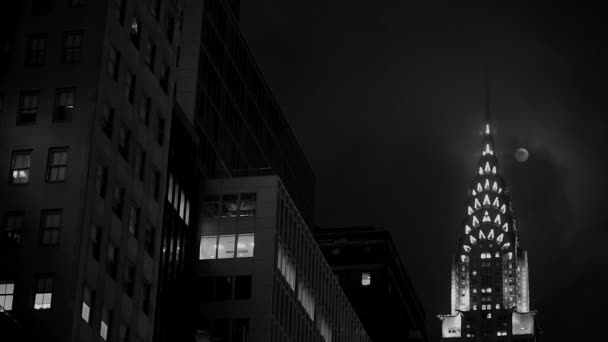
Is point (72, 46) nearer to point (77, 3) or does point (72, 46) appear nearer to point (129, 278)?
point (77, 3)

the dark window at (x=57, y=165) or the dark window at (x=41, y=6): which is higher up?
the dark window at (x=41, y=6)

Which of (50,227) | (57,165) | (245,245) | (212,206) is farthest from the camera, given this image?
(212,206)

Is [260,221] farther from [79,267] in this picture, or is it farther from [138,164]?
[79,267]

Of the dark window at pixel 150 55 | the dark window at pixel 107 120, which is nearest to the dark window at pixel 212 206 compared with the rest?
the dark window at pixel 150 55

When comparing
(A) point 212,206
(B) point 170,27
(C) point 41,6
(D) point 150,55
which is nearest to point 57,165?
(C) point 41,6

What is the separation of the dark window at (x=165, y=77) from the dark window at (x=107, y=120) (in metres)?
10.7

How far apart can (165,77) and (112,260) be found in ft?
59.5

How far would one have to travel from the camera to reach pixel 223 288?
104 meters

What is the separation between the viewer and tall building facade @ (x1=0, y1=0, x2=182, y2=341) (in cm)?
7194

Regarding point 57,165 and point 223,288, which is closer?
point 57,165

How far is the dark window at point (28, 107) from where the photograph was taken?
3056 inches

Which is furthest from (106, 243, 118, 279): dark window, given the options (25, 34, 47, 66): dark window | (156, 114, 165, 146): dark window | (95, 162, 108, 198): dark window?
(25, 34, 47, 66): dark window

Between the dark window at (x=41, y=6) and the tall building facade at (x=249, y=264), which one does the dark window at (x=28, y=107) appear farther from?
the tall building facade at (x=249, y=264)

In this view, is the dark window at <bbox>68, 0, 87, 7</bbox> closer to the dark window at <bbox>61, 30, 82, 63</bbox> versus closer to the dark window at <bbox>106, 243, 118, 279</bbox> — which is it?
the dark window at <bbox>61, 30, 82, 63</bbox>
